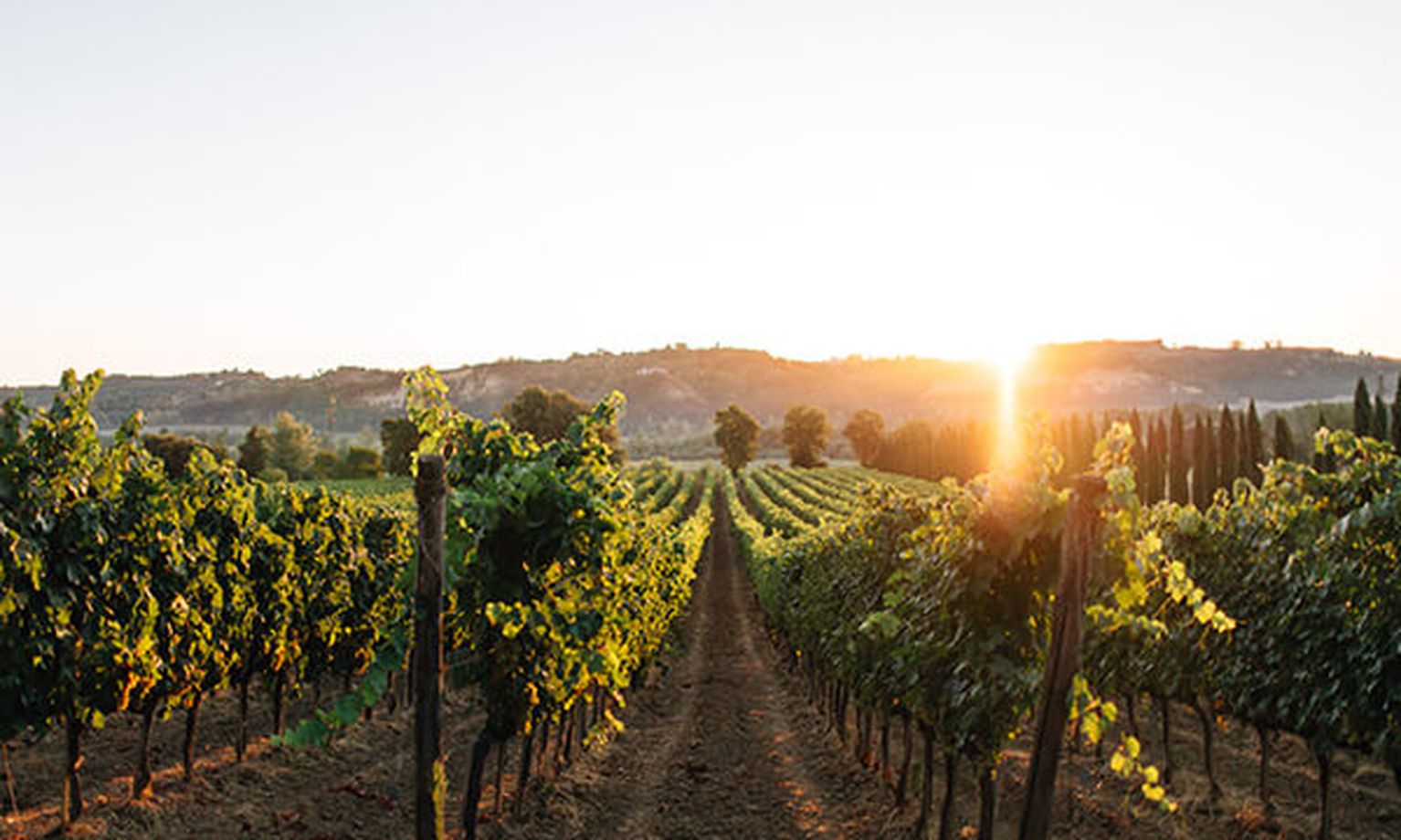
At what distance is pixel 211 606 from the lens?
475 inches

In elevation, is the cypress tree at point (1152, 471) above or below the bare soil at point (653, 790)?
above

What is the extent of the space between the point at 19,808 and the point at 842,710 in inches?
460

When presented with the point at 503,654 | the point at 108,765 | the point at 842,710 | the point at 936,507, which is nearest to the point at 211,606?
the point at 108,765

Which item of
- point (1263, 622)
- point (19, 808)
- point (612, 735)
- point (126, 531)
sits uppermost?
point (126, 531)

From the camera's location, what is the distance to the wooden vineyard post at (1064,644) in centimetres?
553

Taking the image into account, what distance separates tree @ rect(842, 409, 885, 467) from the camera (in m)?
108

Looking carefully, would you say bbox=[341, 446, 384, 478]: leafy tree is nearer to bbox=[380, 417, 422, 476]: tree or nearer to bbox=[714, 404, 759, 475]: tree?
bbox=[380, 417, 422, 476]: tree

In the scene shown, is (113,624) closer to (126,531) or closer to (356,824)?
(126,531)

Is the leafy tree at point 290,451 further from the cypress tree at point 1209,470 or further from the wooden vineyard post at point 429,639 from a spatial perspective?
the wooden vineyard post at point 429,639

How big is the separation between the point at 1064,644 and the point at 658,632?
1357cm

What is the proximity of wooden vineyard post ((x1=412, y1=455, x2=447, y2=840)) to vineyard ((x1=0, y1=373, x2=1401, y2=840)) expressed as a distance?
0.05 metres

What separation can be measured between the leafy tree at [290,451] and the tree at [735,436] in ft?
131

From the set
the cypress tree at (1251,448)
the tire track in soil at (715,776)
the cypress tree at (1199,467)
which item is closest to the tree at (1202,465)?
the cypress tree at (1199,467)

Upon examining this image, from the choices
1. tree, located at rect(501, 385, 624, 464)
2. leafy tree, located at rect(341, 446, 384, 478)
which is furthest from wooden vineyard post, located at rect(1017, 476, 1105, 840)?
tree, located at rect(501, 385, 624, 464)
